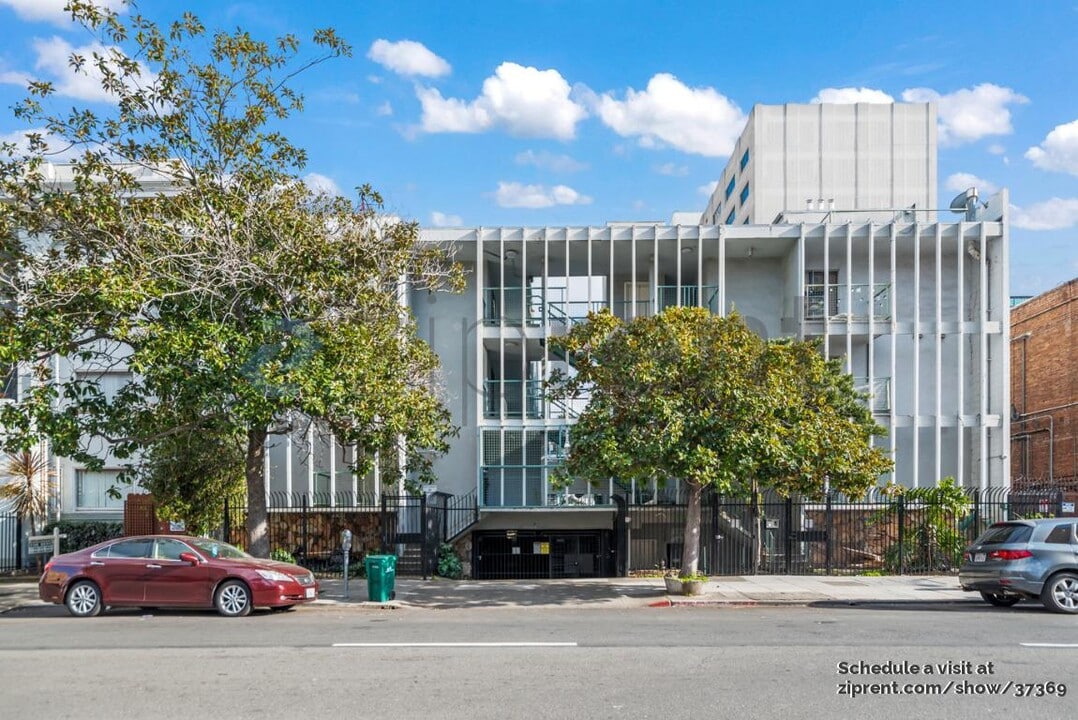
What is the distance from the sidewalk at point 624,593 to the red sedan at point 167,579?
5.82 ft

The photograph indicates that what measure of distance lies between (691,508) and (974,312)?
14.6m

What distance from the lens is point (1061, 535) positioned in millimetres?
14523

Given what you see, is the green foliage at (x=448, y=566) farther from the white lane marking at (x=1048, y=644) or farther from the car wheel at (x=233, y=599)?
the white lane marking at (x=1048, y=644)

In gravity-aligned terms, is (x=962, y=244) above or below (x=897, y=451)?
above

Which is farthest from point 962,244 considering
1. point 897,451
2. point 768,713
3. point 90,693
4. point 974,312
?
A: point 90,693

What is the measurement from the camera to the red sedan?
14484mm

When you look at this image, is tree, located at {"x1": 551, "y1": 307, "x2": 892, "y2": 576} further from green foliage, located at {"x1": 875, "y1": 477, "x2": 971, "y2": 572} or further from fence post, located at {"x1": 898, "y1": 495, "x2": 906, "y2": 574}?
green foliage, located at {"x1": 875, "y1": 477, "x2": 971, "y2": 572}

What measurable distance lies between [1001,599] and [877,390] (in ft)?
38.3

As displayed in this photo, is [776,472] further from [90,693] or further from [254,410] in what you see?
[90,693]

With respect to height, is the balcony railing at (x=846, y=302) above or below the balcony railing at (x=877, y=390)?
above

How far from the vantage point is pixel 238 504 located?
70.1ft

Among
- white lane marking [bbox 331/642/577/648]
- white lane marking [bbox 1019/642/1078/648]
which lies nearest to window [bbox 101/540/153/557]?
white lane marking [bbox 331/642/577/648]

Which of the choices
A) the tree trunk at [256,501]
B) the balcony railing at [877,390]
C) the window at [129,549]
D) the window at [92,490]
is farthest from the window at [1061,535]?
the window at [92,490]

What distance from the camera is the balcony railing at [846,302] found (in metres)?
26.3
